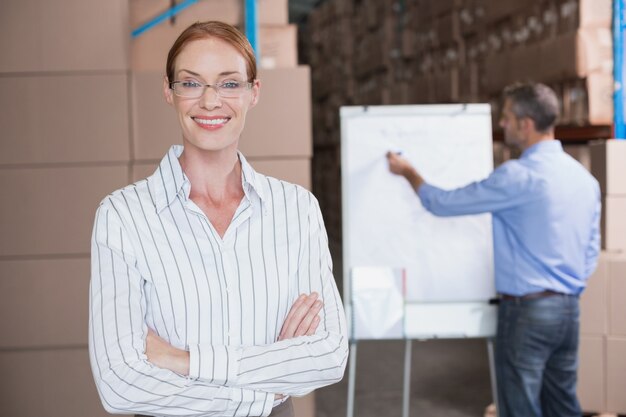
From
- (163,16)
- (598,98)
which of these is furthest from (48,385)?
(598,98)

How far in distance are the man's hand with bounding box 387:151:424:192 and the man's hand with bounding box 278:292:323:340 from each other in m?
1.89

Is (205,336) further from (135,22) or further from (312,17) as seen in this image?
(312,17)

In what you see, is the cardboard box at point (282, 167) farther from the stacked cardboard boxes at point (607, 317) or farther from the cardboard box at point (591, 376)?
the cardboard box at point (591, 376)

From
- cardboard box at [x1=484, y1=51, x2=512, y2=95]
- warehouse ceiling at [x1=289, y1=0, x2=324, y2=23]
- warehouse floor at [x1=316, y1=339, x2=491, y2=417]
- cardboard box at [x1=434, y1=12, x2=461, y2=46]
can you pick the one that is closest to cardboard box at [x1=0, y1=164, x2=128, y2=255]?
warehouse floor at [x1=316, y1=339, x2=491, y2=417]

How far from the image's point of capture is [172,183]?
1461 millimetres

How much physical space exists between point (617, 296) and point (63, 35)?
283 centimetres

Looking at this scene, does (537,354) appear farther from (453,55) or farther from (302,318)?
(453,55)

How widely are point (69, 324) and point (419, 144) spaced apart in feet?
5.53

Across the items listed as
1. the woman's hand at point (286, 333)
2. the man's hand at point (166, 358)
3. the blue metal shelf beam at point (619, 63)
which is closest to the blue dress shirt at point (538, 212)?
the blue metal shelf beam at point (619, 63)

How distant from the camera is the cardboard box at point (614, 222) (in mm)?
4059

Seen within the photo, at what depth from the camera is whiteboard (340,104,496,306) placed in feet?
11.1

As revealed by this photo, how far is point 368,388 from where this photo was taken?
5035mm

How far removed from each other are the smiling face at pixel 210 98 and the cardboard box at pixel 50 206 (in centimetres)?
215

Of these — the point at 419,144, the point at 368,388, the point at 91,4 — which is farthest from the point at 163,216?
the point at 368,388
